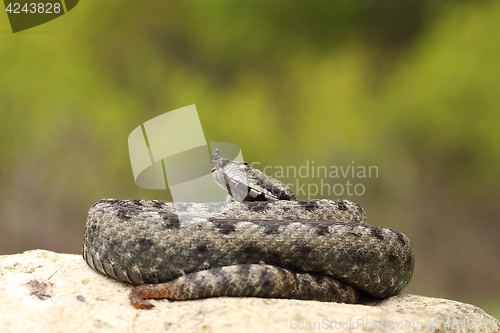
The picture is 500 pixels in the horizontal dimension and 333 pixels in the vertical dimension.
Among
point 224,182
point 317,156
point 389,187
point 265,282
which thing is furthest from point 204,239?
point 389,187

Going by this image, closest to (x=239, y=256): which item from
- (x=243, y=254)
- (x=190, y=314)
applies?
(x=243, y=254)

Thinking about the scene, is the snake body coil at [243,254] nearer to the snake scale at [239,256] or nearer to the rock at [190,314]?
the snake scale at [239,256]

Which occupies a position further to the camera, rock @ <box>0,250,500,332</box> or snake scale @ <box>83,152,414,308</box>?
snake scale @ <box>83,152,414,308</box>

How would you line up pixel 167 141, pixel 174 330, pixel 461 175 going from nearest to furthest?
pixel 174 330 → pixel 167 141 → pixel 461 175

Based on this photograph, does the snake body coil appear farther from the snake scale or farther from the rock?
the rock

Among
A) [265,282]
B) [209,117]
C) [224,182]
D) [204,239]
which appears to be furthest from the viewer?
[209,117]

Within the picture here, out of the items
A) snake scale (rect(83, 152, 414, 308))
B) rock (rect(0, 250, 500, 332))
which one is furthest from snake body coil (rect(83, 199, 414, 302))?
rock (rect(0, 250, 500, 332))

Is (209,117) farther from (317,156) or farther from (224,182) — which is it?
(224,182)
